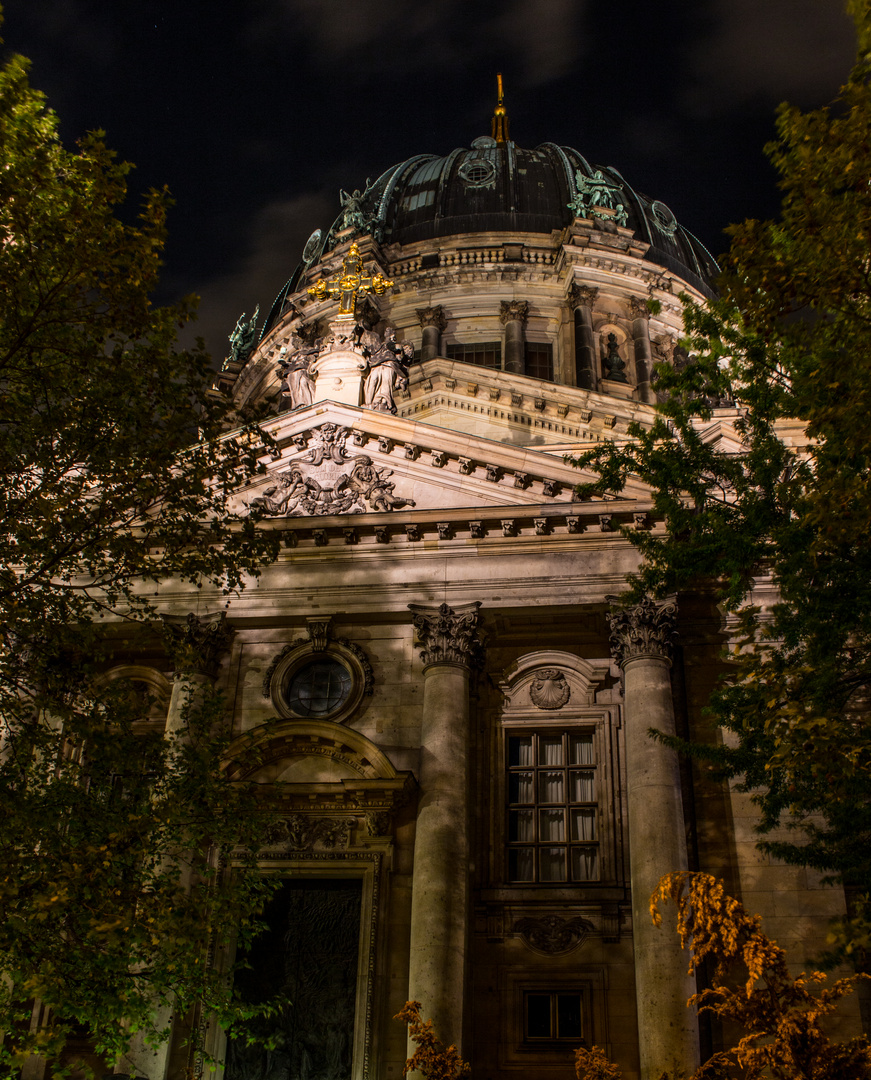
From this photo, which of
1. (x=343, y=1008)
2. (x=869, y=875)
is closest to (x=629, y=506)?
(x=869, y=875)

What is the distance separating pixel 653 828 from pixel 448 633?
5.43 metres

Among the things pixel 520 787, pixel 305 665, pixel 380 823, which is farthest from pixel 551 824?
pixel 305 665

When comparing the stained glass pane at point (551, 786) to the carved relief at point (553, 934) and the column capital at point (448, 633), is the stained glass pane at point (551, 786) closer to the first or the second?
the carved relief at point (553, 934)

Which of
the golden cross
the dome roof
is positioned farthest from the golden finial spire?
the golden cross

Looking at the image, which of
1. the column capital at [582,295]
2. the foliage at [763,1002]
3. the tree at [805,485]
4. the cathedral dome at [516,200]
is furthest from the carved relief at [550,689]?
the cathedral dome at [516,200]

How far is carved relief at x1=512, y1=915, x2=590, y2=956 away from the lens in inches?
757

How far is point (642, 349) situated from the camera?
1721 inches

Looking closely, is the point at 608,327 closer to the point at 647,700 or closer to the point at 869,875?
the point at 647,700

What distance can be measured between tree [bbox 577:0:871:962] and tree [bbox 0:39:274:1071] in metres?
7.06

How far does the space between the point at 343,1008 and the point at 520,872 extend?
4.14 metres

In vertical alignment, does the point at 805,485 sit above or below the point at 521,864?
above

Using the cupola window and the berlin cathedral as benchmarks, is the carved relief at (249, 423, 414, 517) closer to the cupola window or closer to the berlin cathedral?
the berlin cathedral

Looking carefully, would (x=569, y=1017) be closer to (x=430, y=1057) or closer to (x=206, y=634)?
(x=430, y=1057)

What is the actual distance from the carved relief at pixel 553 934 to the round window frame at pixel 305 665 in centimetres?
542
